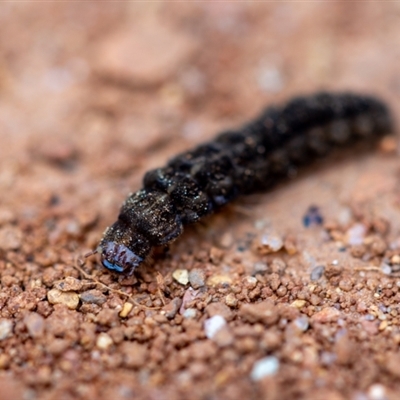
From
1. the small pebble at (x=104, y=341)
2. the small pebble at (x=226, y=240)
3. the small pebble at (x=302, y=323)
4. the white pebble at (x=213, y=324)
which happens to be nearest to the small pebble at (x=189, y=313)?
the white pebble at (x=213, y=324)

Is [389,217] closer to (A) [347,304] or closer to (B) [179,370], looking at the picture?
(A) [347,304]

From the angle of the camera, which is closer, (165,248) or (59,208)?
(165,248)

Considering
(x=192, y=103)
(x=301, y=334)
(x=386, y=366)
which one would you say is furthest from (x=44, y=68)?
(x=386, y=366)

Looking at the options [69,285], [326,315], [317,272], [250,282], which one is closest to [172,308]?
[250,282]

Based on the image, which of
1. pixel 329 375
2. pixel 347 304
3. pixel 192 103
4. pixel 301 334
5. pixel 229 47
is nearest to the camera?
pixel 329 375

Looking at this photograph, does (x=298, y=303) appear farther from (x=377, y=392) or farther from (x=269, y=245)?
(x=377, y=392)

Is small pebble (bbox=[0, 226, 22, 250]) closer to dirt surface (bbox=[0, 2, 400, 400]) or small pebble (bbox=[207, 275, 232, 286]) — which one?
dirt surface (bbox=[0, 2, 400, 400])

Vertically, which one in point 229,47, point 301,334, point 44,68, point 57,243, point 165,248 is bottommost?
point 301,334
